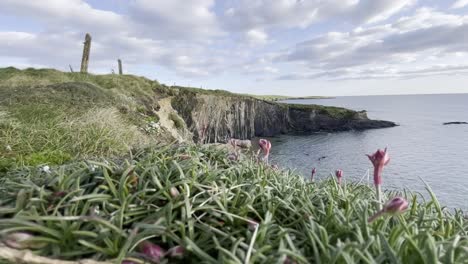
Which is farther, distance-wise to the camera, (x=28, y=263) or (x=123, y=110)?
(x=123, y=110)

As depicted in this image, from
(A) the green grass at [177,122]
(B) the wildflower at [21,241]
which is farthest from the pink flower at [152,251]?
(A) the green grass at [177,122]

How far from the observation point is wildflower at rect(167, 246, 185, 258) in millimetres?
866

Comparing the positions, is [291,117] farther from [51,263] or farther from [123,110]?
[51,263]

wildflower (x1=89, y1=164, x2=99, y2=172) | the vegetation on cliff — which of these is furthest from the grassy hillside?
wildflower (x1=89, y1=164, x2=99, y2=172)

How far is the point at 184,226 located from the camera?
962 millimetres

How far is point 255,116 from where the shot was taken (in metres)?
40.8

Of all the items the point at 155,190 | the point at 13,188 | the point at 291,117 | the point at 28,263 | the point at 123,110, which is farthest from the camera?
the point at 291,117

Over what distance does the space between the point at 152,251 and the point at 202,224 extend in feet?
0.63

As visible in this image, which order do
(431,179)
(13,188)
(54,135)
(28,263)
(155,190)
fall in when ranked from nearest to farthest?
(28,263) → (155,190) → (13,188) → (54,135) → (431,179)

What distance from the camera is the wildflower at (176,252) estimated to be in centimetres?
87

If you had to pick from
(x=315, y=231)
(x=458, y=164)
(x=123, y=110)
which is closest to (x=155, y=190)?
(x=315, y=231)

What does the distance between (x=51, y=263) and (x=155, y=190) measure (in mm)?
422

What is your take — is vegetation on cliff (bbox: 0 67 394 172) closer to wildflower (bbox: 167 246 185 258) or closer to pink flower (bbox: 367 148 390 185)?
wildflower (bbox: 167 246 185 258)

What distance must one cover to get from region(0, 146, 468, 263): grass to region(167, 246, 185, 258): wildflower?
0.06ft
